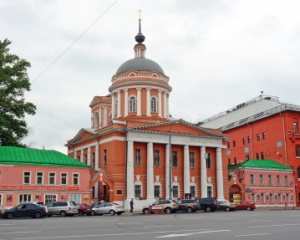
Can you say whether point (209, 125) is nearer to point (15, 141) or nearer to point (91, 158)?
point (91, 158)

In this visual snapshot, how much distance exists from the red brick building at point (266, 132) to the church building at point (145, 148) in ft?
16.9

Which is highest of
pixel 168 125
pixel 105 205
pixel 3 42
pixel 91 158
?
pixel 3 42

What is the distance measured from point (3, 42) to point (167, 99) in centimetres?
2316

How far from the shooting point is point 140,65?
5662 cm

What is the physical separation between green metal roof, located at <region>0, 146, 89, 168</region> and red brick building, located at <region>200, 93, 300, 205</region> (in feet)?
75.6

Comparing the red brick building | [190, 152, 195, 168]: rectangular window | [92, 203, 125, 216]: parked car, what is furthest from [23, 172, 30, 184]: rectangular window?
the red brick building

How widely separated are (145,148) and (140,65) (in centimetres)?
1278

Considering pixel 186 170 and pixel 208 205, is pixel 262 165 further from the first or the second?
pixel 208 205

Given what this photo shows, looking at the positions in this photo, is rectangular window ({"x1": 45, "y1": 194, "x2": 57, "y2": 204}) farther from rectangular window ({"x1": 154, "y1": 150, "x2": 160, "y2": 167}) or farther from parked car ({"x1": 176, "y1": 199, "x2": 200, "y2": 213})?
rectangular window ({"x1": 154, "y1": 150, "x2": 160, "y2": 167})

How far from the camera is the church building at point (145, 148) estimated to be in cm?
4812

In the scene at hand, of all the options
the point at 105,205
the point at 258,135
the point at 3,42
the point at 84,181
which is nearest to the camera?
the point at 105,205

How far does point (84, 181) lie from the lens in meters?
44.9

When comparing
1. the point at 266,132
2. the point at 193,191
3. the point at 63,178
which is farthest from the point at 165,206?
the point at 266,132

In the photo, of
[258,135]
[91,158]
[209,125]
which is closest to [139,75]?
[91,158]
